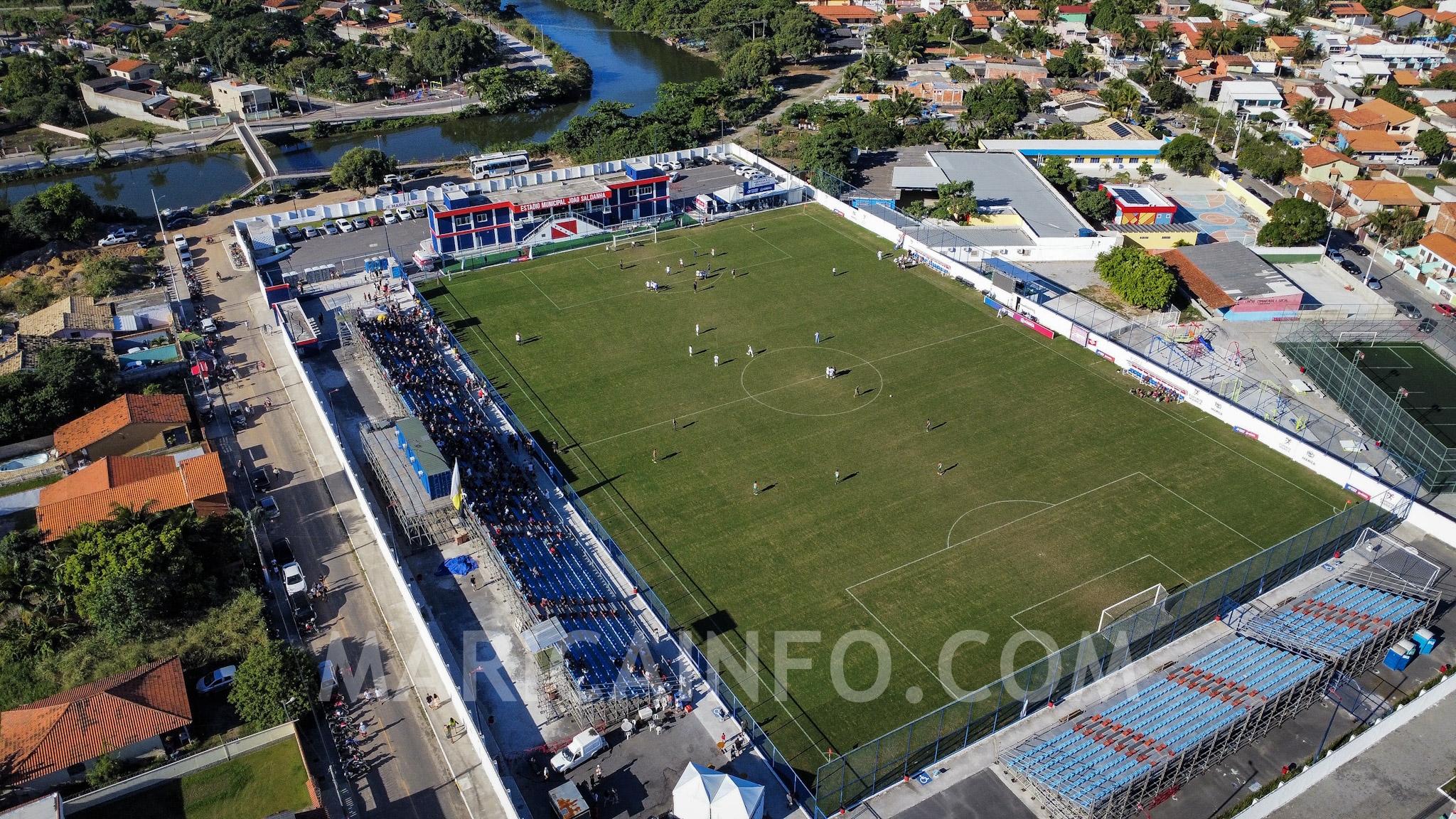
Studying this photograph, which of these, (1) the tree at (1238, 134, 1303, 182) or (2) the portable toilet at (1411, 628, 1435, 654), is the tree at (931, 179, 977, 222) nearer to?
(1) the tree at (1238, 134, 1303, 182)

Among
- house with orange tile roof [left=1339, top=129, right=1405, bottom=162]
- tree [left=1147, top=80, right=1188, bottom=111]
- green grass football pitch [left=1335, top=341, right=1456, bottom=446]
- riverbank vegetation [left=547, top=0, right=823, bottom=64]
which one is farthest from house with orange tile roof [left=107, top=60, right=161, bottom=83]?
house with orange tile roof [left=1339, top=129, right=1405, bottom=162]

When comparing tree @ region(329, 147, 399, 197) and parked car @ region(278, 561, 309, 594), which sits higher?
tree @ region(329, 147, 399, 197)

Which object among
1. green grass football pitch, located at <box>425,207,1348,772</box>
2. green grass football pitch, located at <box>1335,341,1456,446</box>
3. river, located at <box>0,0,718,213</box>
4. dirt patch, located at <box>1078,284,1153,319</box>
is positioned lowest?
river, located at <box>0,0,718,213</box>

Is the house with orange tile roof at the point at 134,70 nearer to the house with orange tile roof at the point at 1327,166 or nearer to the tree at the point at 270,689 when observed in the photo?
the tree at the point at 270,689

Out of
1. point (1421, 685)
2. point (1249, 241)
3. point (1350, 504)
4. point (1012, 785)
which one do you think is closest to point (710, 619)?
point (1012, 785)

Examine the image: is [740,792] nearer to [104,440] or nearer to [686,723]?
[686,723]

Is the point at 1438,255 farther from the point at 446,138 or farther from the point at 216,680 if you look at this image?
the point at 446,138

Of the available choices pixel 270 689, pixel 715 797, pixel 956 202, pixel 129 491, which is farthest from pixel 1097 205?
pixel 129 491
